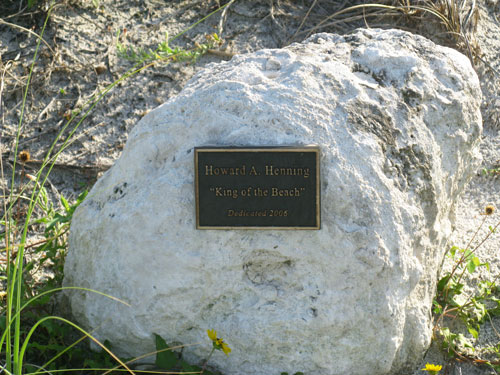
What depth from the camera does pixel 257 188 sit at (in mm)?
2744

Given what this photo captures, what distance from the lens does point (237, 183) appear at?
2.74 m

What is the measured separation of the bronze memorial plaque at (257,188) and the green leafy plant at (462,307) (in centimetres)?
115

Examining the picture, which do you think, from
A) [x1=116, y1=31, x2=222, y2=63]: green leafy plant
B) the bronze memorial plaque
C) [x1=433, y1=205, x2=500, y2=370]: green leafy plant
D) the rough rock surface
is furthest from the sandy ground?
the bronze memorial plaque

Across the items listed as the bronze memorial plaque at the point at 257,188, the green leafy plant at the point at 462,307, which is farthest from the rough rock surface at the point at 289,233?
the green leafy plant at the point at 462,307

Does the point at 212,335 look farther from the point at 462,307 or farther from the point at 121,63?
the point at 121,63

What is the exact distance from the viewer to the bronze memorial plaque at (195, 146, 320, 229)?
2658 millimetres

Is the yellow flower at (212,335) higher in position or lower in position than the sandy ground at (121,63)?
lower

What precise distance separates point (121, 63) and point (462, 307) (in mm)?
3126

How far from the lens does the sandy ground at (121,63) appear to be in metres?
4.55

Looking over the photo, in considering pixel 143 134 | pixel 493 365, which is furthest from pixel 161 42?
pixel 493 365

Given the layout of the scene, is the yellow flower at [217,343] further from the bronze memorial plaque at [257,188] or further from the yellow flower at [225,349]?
the bronze memorial plaque at [257,188]

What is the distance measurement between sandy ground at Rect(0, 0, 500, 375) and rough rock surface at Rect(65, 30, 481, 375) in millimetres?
1473

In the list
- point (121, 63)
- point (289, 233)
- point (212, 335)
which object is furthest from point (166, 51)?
point (212, 335)

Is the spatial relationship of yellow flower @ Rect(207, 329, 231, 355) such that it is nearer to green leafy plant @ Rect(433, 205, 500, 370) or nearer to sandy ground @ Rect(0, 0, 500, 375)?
green leafy plant @ Rect(433, 205, 500, 370)
